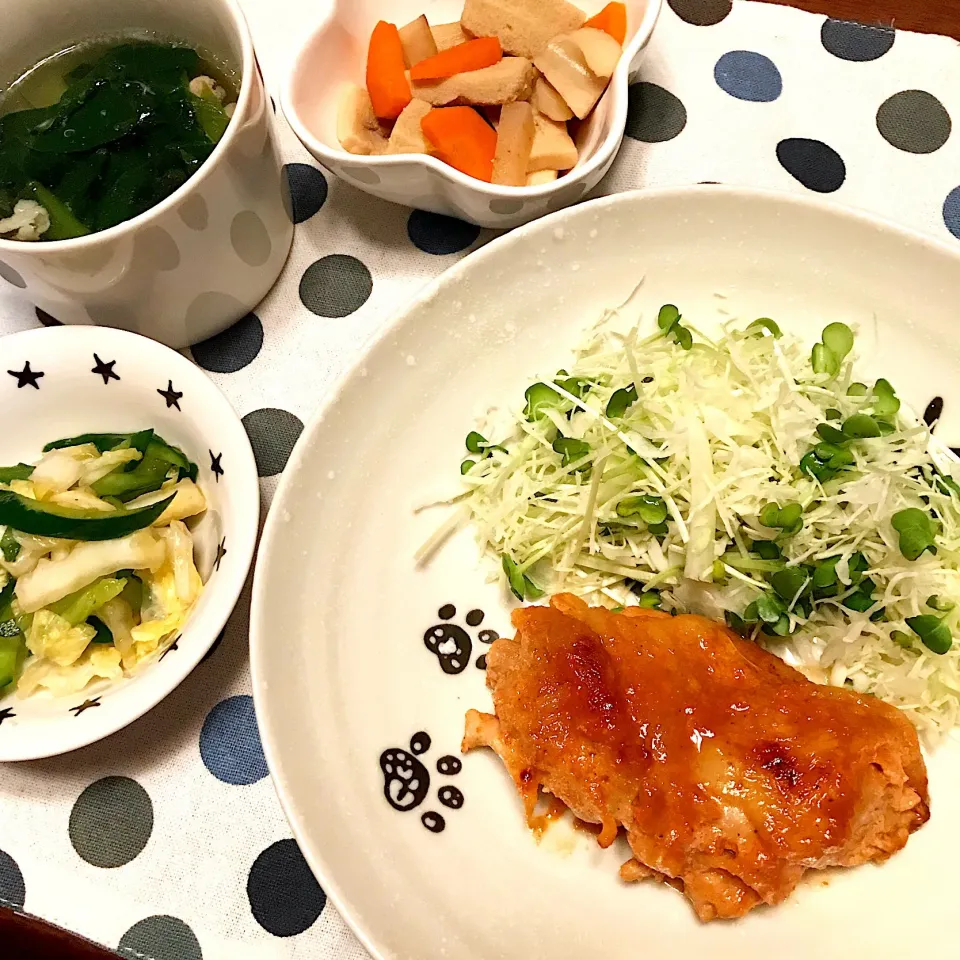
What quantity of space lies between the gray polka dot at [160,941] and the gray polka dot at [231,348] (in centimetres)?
119

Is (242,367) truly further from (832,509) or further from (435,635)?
(832,509)

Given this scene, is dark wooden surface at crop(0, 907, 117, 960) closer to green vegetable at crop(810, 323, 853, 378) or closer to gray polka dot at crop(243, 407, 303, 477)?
gray polka dot at crop(243, 407, 303, 477)

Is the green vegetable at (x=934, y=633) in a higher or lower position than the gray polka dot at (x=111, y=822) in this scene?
higher

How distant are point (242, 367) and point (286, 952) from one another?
4.13 feet

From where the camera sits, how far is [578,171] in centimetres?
182

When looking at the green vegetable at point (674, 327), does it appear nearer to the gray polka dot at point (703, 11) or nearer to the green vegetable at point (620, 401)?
Answer: the green vegetable at point (620, 401)

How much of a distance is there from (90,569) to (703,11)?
6.75 ft

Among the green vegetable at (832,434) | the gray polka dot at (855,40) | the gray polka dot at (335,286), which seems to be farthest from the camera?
the gray polka dot at (855,40)

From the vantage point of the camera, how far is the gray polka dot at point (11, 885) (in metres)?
1.69

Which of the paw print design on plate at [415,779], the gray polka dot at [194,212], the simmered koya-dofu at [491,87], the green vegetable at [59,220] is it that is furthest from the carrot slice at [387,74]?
the paw print design on plate at [415,779]

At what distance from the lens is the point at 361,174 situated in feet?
6.34

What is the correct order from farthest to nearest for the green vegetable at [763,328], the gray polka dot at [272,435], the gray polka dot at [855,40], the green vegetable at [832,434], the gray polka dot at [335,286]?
the gray polka dot at [855,40] → the gray polka dot at [335,286] → the gray polka dot at [272,435] → the green vegetable at [763,328] → the green vegetable at [832,434]

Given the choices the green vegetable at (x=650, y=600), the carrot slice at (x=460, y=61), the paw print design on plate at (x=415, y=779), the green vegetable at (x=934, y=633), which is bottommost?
the paw print design on plate at (x=415, y=779)

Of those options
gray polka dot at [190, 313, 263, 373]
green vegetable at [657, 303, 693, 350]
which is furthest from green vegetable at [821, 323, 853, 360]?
gray polka dot at [190, 313, 263, 373]
